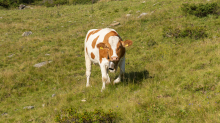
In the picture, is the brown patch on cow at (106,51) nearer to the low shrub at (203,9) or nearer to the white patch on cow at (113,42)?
the white patch on cow at (113,42)

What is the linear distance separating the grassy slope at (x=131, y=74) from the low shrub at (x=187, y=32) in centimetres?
33

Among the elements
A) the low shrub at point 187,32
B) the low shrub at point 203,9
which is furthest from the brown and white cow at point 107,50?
the low shrub at point 203,9

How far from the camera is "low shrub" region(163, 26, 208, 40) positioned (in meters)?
9.91

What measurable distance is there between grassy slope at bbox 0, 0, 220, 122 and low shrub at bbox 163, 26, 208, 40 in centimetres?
33

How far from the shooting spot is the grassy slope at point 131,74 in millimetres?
4617

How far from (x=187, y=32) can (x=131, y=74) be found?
4844 millimetres

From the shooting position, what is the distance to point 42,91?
8.05 m

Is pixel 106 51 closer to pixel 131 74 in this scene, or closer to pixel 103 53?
pixel 103 53

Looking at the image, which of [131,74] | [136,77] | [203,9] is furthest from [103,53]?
[203,9]

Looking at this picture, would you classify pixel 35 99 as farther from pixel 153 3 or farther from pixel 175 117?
pixel 153 3

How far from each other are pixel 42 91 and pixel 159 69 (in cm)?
503

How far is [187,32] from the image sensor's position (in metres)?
10.4

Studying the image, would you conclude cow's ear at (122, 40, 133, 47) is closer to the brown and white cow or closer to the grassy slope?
the brown and white cow

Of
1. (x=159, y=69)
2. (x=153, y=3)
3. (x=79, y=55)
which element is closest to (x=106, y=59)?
(x=159, y=69)
